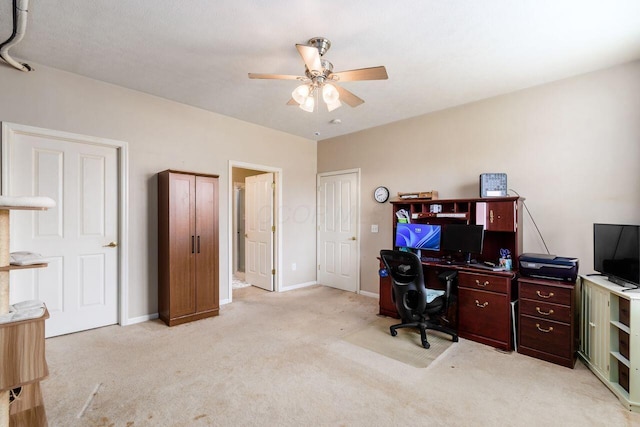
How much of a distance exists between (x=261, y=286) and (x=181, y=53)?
12.3 ft

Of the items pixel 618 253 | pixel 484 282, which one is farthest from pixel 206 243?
pixel 618 253

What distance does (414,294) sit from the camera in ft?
9.82

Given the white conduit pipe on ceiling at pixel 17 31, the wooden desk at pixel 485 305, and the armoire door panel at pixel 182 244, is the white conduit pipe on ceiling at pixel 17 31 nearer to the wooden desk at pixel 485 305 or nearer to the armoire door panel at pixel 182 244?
the armoire door panel at pixel 182 244

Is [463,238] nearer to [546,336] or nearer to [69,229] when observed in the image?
[546,336]

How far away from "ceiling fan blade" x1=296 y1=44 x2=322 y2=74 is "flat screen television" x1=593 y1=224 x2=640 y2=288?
264 cm

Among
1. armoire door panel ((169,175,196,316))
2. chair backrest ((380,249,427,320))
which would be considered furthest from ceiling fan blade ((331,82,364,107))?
armoire door panel ((169,175,196,316))

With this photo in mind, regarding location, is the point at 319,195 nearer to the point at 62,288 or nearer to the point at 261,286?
the point at 261,286

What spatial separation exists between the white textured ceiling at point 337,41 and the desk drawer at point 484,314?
7.25ft

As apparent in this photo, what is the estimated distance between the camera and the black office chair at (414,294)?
2.88 m

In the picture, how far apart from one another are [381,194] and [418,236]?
41.2 inches

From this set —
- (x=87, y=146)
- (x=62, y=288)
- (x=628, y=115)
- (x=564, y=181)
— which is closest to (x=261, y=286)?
(x=62, y=288)

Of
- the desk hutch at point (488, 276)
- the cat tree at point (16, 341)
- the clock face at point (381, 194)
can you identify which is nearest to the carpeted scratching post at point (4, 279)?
the cat tree at point (16, 341)

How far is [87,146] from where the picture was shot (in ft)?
10.4

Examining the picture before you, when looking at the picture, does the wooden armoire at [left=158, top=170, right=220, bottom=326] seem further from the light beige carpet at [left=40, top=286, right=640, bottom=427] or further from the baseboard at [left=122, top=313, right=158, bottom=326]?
the light beige carpet at [left=40, top=286, right=640, bottom=427]
